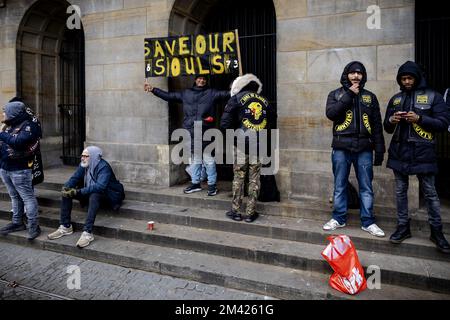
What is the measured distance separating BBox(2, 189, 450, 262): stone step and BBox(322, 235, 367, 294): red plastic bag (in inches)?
33.1

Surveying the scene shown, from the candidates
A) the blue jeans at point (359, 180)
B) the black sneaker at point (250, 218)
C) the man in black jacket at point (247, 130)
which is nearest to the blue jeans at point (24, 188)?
the man in black jacket at point (247, 130)

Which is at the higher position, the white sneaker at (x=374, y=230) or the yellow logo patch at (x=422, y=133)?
the yellow logo patch at (x=422, y=133)

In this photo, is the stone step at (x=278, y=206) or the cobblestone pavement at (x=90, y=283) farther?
the stone step at (x=278, y=206)

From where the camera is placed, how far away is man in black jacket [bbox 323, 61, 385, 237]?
471 cm

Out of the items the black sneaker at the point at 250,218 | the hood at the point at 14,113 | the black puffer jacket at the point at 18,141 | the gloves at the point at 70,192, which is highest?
the hood at the point at 14,113

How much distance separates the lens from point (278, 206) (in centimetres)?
573

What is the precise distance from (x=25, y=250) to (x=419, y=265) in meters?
5.43

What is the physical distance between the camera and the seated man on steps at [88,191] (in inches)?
213

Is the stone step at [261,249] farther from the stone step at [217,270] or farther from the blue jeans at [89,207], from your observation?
the blue jeans at [89,207]

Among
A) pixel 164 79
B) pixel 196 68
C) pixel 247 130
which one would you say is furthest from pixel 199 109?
pixel 247 130

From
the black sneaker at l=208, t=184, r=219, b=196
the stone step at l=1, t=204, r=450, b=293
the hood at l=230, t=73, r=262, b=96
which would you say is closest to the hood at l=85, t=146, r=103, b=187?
the stone step at l=1, t=204, r=450, b=293

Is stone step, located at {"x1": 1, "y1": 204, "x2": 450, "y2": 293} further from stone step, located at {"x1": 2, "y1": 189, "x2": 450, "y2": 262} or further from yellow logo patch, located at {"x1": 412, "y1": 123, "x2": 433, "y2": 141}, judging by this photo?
yellow logo patch, located at {"x1": 412, "y1": 123, "x2": 433, "y2": 141}

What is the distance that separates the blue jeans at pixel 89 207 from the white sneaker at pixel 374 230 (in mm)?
3844

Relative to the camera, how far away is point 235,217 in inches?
216
